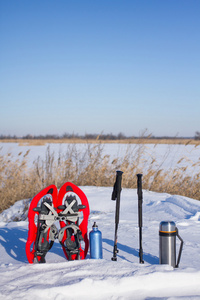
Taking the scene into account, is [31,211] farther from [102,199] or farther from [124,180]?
[124,180]

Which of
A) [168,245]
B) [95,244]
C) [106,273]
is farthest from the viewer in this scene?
[95,244]

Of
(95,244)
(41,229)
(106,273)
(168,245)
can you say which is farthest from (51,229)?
(168,245)

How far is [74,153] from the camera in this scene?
26.7 feet

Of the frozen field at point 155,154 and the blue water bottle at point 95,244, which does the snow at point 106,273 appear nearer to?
the blue water bottle at point 95,244

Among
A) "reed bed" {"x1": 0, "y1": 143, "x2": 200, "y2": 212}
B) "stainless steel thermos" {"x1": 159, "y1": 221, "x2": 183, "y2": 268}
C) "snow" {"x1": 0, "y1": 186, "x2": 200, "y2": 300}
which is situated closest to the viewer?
"snow" {"x1": 0, "y1": 186, "x2": 200, "y2": 300}

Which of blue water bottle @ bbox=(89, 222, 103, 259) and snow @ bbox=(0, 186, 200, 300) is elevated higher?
blue water bottle @ bbox=(89, 222, 103, 259)

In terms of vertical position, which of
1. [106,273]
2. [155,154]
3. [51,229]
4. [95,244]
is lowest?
[106,273]

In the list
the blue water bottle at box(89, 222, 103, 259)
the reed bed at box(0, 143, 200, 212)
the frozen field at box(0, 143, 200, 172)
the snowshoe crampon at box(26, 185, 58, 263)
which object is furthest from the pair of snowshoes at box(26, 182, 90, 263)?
the frozen field at box(0, 143, 200, 172)

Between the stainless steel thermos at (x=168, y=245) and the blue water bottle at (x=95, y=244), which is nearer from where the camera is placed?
the stainless steel thermos at (x=168, y=245)

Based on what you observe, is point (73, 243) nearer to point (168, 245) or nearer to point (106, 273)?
point (106, 273)

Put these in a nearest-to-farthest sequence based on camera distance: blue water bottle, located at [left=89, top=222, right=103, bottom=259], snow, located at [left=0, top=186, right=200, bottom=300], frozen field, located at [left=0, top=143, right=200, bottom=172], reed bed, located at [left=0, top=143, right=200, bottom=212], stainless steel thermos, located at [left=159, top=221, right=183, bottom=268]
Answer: snow, located at [left=0, top=186, right=200, bottom=300]
stainless steel thermos, located at [left=159, top=221, right=183, bottom=268]
blue water bottle, located at [left=89, top=222, right=103, bottom=259]
reed bed, located at [left=0, top=143, right=200, bottom=212]
frozen field, located at [left=0, top=143, right=200, bottom=172]

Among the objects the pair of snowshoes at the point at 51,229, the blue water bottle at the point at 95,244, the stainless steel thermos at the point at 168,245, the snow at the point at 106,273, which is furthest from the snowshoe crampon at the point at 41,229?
the stainless steel thermos at the point at 168,245

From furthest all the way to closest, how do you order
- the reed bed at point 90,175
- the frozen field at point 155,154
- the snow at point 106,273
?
the frozen field at point 155,154 → the reed bed at point 90,175 → the snow at point 106,273

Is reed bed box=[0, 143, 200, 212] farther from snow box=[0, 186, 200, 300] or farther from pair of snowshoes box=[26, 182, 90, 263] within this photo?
pair of snowshoes box=[26, 182, 90, 263]
